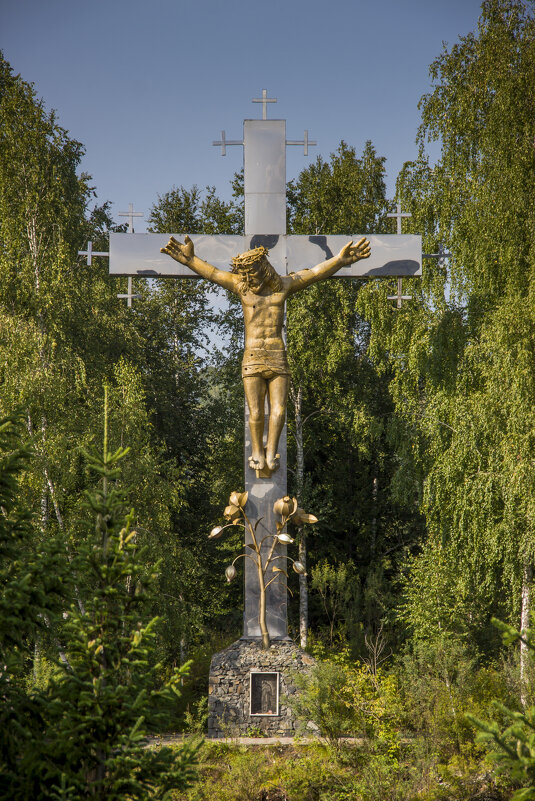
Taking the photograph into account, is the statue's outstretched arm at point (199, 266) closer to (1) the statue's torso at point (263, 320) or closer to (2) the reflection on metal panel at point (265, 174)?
(1) the statue's torso at point (263, 320)

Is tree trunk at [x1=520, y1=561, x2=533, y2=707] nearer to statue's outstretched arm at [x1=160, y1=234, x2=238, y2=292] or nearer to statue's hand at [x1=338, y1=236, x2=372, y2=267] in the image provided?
statue's hand at [x1=338, y1=236, x2=372, y2=267]

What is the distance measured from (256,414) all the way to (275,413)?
0.69 ft

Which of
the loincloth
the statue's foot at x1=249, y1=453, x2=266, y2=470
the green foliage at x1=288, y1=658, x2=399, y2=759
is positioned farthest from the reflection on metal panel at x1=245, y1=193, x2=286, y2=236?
the green foliage at x1=288, y1=658, x2=399, y2=759

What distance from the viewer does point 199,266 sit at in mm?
9266

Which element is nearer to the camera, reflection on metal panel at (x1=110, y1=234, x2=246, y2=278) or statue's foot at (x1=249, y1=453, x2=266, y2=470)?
statue's foot at (x1=249, y1=453, x2=266, y2=470)

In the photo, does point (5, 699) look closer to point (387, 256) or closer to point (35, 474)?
point (35, 474)

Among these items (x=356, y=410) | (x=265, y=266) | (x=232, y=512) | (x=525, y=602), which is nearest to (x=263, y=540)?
(x=232, y=512)

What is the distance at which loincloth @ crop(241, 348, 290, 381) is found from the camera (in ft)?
29.5

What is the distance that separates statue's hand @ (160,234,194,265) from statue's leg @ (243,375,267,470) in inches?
59.2

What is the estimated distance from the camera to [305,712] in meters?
8.36

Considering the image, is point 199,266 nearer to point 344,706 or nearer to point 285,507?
point 285,507

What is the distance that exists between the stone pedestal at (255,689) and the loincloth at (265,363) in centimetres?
298

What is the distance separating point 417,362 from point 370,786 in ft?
20.3

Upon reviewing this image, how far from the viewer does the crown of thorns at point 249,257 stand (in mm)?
8750
